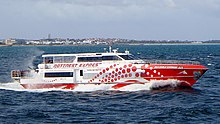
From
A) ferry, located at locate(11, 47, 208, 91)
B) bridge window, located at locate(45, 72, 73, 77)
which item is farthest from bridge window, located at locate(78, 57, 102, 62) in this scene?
bridge window, located at locate(45, 72, 73, 77)

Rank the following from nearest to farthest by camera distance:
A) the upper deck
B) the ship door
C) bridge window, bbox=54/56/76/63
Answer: the upper deck < the ship door < bridge window, bbox=54/56/76/63

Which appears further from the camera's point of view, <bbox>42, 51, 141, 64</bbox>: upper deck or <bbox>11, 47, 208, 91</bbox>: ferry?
<bbox>42, 51, 141, 64</bbox>: upper deck

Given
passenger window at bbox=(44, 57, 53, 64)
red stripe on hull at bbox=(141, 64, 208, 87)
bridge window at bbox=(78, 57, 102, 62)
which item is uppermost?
bridge window at bbox=(78, 57, 102, 62)

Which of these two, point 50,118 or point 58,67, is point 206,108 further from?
point 58,67

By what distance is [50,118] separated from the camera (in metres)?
31.4

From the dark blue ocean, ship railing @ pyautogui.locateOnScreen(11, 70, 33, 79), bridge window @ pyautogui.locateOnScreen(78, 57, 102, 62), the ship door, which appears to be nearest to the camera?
the dark blue ocean

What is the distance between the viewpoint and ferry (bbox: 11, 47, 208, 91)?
143 ft

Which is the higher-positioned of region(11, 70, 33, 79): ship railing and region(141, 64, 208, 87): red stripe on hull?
region(141, 64, 208, 87): red stripe on hull

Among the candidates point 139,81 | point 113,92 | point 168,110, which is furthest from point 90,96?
point 168,110

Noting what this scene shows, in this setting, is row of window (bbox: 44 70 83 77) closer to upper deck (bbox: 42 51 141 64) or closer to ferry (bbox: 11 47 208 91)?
ferry (bbox: 11 47 208 91)

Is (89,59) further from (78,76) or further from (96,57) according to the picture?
(78,76)

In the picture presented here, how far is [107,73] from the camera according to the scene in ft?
145

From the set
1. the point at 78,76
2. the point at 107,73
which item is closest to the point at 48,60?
the point at 78,76

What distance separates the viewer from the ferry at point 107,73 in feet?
143
